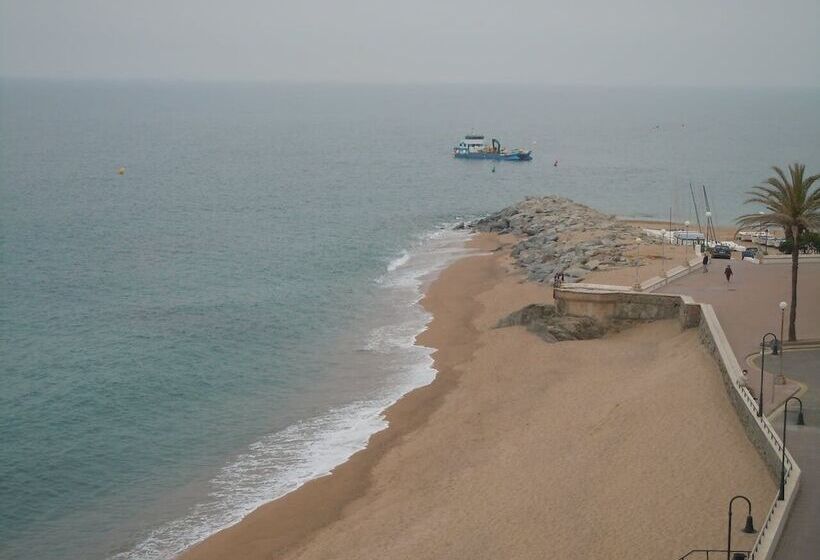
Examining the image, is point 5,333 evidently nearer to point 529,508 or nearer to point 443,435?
point 443,435

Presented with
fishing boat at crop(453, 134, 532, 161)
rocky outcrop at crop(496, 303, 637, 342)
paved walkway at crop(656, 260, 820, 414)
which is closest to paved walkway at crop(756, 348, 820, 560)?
paved walkway at crop(656, 260, 820, 414)

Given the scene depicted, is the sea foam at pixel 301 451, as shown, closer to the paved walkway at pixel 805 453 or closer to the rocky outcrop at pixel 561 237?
the rocky outcrop at pixel 561 237

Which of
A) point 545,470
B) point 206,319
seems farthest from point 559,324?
point 206,319

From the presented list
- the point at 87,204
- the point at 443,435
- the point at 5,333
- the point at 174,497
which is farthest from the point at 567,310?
the point at 87,204

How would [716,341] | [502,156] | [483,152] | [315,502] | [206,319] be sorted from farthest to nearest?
[483,152], [502,156], [206,319], [716,341], [315,502]

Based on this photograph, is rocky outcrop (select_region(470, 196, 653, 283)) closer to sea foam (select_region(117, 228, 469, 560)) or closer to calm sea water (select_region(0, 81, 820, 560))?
calm sea water (select_region(0, 81, 820, 560))

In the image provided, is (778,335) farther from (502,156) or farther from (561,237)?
(502,156)
